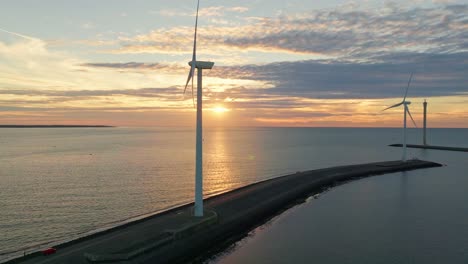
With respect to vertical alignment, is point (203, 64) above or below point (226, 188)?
above

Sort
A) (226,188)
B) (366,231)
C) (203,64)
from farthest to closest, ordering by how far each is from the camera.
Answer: (226,188) → (366,231) → (203,64)

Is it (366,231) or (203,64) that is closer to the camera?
(203,64)

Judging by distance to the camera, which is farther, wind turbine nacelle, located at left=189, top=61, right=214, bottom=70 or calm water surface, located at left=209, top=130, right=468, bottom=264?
wind turbine nacelle, located at left=189, top=61, right=214, bottom=70

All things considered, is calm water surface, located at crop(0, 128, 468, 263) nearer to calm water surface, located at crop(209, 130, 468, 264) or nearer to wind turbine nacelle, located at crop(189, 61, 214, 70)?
calm water surface, located at crop(209, 130, 468, 264)

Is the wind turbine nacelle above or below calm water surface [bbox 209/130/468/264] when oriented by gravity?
above

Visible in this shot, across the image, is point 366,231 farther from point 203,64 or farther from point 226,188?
point 226,188

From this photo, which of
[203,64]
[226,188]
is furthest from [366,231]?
[226,188]

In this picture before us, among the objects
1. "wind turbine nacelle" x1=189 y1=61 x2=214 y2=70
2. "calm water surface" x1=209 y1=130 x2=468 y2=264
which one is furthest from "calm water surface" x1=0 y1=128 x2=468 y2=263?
"wind turbine nacelle" x1=189 y1=61 x2=214 y2=70

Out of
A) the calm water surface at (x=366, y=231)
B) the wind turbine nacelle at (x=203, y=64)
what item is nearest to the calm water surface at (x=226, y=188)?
the calm water surface at (x=366, y=231)

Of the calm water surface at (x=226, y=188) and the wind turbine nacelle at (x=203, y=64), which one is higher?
the wind turbine nacelle at (x=203, y=64)

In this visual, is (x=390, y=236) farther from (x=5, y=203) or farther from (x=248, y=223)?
(x=5, y=203)

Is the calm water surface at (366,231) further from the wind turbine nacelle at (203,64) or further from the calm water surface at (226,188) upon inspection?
the wind turbine nacelle at (203,64)

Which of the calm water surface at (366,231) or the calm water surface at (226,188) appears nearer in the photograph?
the calm water surface at (366,231)

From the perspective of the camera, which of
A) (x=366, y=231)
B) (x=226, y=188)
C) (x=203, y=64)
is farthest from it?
(x=226, y=188)
